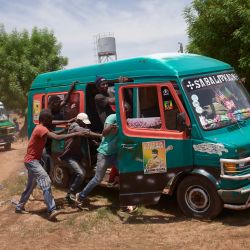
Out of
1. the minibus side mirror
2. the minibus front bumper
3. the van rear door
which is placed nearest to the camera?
the minibus front bumper

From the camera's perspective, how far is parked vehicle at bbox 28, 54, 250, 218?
589 cm

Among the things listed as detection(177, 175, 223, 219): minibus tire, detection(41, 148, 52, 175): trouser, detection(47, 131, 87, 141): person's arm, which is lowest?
detection(177, 175, 223, 219): minibus tire

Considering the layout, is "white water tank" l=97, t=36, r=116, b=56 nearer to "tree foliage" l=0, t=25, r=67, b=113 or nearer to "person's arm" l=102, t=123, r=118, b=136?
"tree foliage" l=0, t=25, r=67, b=113

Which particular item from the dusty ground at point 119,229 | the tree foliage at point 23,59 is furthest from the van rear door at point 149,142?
the tree foliage at point 23,59

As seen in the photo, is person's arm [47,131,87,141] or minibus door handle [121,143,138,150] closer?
minibus door handle [121,143,138,150]

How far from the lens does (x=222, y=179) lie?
5.85 meters

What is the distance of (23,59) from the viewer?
922 inches

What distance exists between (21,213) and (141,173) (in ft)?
8.14

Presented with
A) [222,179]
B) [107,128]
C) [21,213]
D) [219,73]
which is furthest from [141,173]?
[21,213]

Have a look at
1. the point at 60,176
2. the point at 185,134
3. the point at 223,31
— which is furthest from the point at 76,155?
the point at 223,31

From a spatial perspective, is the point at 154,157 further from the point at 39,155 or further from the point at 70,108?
the point at 70,108

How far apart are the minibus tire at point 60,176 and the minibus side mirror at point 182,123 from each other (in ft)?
11.7

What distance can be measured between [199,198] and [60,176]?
380 centimetres

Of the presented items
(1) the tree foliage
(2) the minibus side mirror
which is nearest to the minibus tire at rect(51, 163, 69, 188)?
(2) the minibus side mirror
